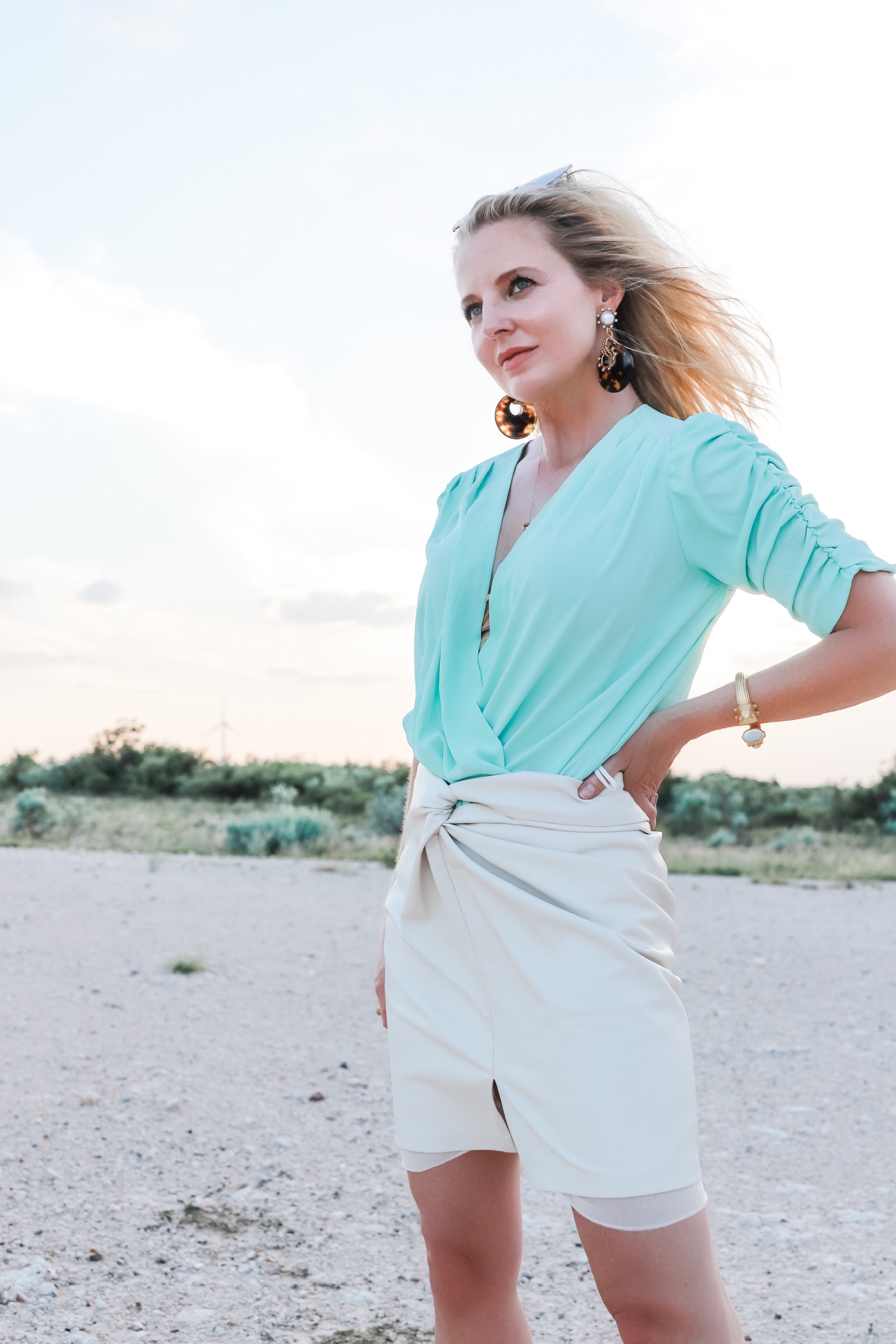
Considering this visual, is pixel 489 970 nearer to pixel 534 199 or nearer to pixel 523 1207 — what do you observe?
pixel 534 199

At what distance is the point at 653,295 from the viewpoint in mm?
1949

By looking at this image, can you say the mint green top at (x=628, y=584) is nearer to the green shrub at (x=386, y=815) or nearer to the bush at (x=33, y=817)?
the green shrub at (x=386, y=815)

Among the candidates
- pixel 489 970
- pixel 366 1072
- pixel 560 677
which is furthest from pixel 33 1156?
pixel 560 677

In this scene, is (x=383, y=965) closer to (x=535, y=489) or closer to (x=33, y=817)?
(x=535, y=489)

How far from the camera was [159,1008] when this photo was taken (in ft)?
18.2

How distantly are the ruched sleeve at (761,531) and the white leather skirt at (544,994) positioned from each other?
1.22 feet

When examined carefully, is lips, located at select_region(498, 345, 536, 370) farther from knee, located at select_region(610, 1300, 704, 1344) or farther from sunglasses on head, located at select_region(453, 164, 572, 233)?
knee, located at select_region(610, 1300, 704, 1344)

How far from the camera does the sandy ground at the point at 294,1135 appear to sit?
3041mm

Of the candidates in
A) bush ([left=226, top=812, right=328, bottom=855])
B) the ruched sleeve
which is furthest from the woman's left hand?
bush ([left=226, top=812, right=328, bottom=855])

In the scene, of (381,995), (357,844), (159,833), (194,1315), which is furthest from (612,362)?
(159,833)

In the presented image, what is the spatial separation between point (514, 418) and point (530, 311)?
1.53 feet

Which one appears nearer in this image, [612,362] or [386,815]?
[612,362]

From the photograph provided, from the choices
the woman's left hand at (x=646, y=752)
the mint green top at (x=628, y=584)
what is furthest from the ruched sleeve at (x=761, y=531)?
the woman's left hand at (x=646, y=752)

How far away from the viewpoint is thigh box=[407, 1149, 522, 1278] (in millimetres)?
1735
